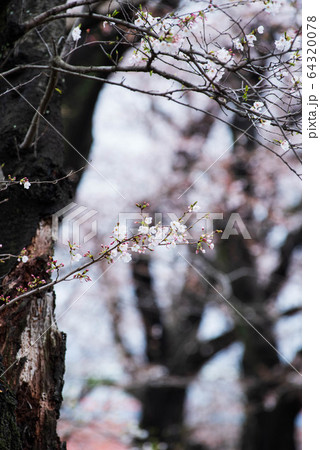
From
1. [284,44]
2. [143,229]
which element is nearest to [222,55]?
[284,44]

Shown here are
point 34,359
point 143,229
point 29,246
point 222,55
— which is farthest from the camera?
point 29,246

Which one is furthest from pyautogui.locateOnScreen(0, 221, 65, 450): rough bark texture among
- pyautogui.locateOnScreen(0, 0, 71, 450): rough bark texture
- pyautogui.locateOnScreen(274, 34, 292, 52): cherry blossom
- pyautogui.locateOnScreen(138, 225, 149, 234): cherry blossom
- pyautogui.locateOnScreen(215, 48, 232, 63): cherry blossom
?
pyautogui.locateOnScreen(274, 34, 292, 52): cherry blossom

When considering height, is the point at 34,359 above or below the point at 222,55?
below

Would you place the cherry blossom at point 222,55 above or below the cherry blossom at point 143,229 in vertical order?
above

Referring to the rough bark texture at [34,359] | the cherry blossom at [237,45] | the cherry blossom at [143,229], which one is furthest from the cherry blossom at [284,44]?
the rough bark texture at [34,359]

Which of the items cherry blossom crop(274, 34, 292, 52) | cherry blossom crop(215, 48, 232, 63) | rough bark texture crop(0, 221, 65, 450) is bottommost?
rough bark texture crop(0, 221, 65, 450)

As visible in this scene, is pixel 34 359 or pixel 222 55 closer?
pixel 222 55

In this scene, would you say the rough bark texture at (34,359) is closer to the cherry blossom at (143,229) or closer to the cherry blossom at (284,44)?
the cherry blossom at (143,229)

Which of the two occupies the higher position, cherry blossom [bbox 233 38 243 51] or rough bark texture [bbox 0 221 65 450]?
cherry blossom [bbox 233 38 243 51]

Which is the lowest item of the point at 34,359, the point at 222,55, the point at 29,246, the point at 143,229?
the point at 34,359

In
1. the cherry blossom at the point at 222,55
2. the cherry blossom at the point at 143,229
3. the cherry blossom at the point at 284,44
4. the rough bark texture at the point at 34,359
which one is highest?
the cherry blossom at the point at 284,44

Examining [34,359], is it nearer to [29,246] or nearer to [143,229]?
[29,246]

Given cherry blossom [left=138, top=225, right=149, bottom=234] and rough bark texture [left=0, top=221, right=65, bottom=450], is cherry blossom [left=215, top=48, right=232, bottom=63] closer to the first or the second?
cherry blossom [left=138, top=225, right=149, bottom=234]
